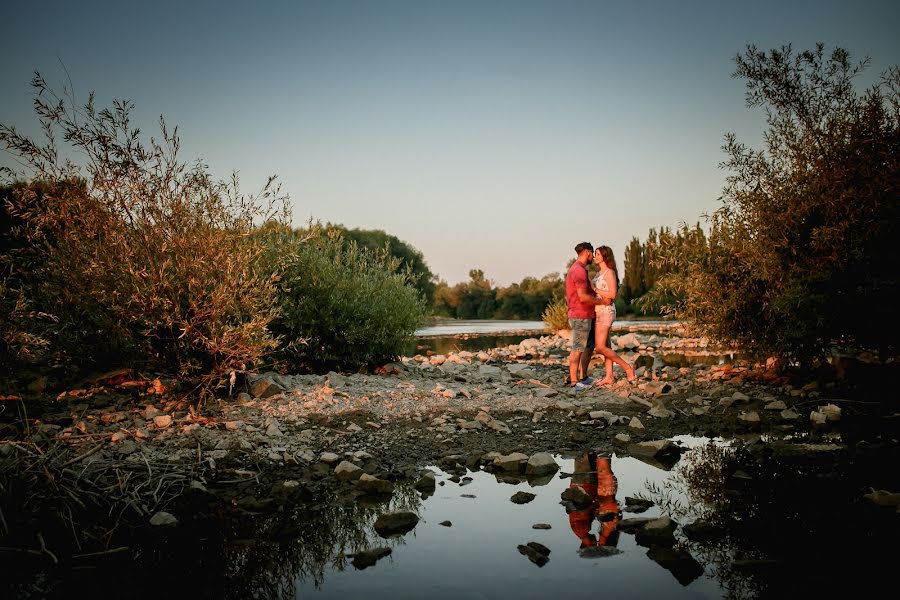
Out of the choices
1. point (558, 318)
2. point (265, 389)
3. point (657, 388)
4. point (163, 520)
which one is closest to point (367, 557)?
point (163, 520)

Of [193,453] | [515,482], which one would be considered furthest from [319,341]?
[515,482]

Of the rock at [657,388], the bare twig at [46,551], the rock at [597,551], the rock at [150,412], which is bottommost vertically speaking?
the rock at [597,551]

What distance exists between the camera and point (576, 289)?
10914mm

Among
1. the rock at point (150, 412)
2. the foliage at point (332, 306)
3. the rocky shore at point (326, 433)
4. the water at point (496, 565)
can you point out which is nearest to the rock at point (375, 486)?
the rocky shore at point (326, 433)

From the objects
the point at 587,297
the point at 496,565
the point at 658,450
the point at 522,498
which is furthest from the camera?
the point at 587,297

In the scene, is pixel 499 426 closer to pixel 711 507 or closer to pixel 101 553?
pixel 711 507

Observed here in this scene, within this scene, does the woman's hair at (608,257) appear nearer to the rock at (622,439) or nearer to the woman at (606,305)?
the woman at (606,305)

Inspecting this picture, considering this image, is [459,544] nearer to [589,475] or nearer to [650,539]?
[650,539]

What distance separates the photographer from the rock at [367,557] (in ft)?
13.0

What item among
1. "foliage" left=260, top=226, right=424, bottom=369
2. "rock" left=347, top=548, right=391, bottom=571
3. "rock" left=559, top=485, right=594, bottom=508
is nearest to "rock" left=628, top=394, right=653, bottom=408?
"rock" left=559, top=485, right=594, bottom=508

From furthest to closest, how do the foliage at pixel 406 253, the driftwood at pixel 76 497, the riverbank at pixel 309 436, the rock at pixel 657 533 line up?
the foliage at pixel 406 253
the riverbank at pixel 309 436
the driftwood at pixel 76 497
the rock at pixel 657 533

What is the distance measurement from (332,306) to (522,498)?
718 cm

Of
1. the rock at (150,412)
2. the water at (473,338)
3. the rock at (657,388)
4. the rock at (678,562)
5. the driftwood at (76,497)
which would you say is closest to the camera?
the rock at (678,562)

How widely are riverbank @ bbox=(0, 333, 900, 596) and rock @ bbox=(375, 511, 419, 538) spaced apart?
2.41ft
